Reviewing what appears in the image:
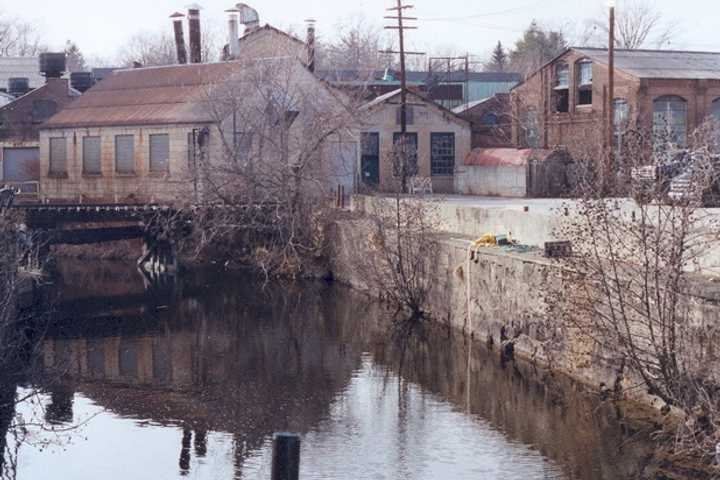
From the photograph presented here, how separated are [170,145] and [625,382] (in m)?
28.5

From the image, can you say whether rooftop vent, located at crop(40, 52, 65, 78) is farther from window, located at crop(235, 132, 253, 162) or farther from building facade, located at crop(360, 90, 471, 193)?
window, located at crop(235, 132, 253, 162)

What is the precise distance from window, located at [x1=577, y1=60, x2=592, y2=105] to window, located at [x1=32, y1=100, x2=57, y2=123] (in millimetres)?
22641

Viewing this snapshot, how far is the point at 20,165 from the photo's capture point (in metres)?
51.9

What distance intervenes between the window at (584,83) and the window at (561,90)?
0.88 m

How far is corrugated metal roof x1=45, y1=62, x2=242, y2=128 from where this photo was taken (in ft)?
147

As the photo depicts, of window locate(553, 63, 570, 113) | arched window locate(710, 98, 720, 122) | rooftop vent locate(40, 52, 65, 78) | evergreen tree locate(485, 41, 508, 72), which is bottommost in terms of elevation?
arched window locate(710, 98, 720, 122)

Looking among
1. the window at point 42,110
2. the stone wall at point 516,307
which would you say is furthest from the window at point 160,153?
the stone wall at point 516,307

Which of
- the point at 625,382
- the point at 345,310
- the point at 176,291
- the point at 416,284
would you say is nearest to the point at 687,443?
the point at 625,382

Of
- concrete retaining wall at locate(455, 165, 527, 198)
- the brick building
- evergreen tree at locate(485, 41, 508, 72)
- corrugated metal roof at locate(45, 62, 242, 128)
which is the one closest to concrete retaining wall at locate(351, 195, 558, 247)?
concrete retaining wall at locate(455, 165, 527, 198)

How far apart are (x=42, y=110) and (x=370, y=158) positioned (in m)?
15.3

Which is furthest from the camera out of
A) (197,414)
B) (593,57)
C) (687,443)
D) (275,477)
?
(593,57)

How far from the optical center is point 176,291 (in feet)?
114

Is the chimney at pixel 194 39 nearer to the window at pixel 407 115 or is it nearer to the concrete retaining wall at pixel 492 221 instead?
the window at pixel 407 115

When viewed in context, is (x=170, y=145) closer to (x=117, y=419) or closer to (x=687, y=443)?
(x=117, y=419)
